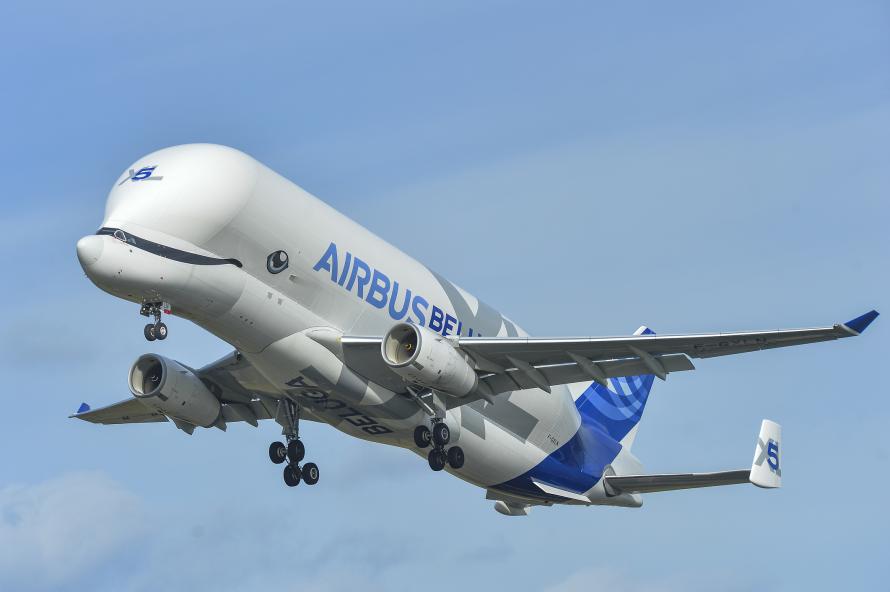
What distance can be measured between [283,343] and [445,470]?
784 cm

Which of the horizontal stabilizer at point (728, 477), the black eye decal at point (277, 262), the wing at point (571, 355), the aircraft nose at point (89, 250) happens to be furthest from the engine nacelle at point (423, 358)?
the horizontal stabilizer at point (728, 477)

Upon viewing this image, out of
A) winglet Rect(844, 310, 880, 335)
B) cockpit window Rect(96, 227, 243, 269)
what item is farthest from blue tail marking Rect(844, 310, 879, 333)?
cockpit window Rect(96, 227, 243, 269)

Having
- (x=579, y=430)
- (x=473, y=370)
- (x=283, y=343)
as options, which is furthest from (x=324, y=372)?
(x=579, y=430)

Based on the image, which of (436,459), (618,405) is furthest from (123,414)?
(618,405)

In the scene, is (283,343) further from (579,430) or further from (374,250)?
(579,430)

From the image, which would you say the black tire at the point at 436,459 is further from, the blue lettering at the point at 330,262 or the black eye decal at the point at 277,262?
the black eye decal at the point at 277,262

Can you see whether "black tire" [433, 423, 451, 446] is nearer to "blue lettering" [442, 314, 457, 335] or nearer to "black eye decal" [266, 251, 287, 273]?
"blue lettering" [442, 314, 457, 335]

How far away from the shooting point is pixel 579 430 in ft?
161

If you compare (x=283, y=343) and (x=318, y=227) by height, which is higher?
(x=318, y=227)

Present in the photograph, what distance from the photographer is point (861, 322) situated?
113 feet

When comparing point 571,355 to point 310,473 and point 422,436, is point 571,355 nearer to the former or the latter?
point 422,436

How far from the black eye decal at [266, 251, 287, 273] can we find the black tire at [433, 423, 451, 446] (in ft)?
22.0

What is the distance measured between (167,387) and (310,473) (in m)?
4.83

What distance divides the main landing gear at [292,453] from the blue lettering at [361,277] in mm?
5345
